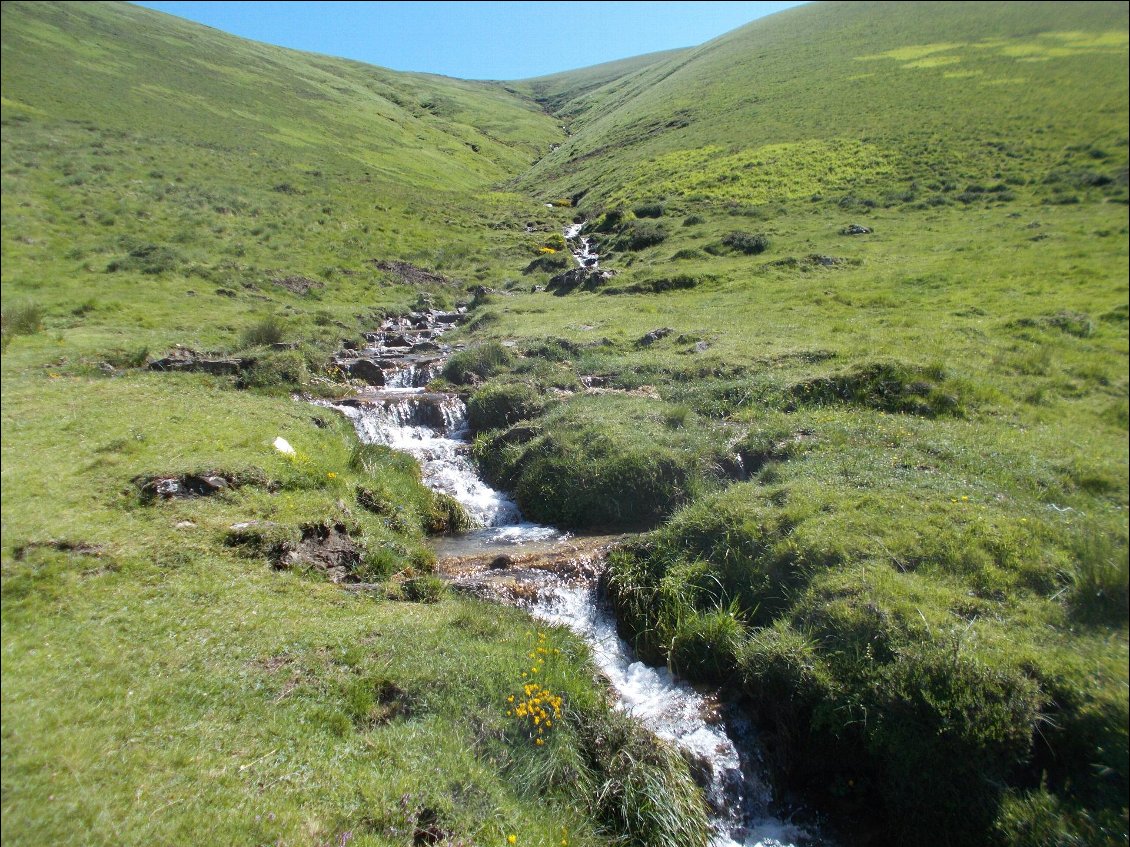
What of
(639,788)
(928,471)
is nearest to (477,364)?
(928,471)

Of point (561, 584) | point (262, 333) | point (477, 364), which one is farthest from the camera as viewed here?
point (477, 364)

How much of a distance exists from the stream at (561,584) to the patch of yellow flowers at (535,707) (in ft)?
4.15

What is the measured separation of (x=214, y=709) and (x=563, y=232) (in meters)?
56.9

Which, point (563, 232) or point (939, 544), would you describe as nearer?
point (939, 544)

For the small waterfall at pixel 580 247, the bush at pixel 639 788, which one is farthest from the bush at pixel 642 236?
the bush at pixel 639 788

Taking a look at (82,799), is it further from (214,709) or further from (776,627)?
(776,627)

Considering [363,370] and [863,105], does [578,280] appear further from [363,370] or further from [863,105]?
[863,105]

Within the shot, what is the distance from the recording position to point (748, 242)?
3975 cm

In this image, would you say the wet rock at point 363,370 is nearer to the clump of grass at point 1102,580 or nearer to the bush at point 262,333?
the bush at point 262,333

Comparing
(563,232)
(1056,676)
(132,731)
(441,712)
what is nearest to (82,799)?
(132,731)

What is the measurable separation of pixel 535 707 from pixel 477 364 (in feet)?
56.6

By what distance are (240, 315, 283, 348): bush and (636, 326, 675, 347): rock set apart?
13239mm

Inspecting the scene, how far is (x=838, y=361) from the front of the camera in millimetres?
19188

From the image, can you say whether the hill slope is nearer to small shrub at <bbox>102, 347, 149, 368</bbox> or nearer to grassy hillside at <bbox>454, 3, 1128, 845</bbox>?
grassy hillside at <bbox>454, 3, 1128, 845</bbox>
